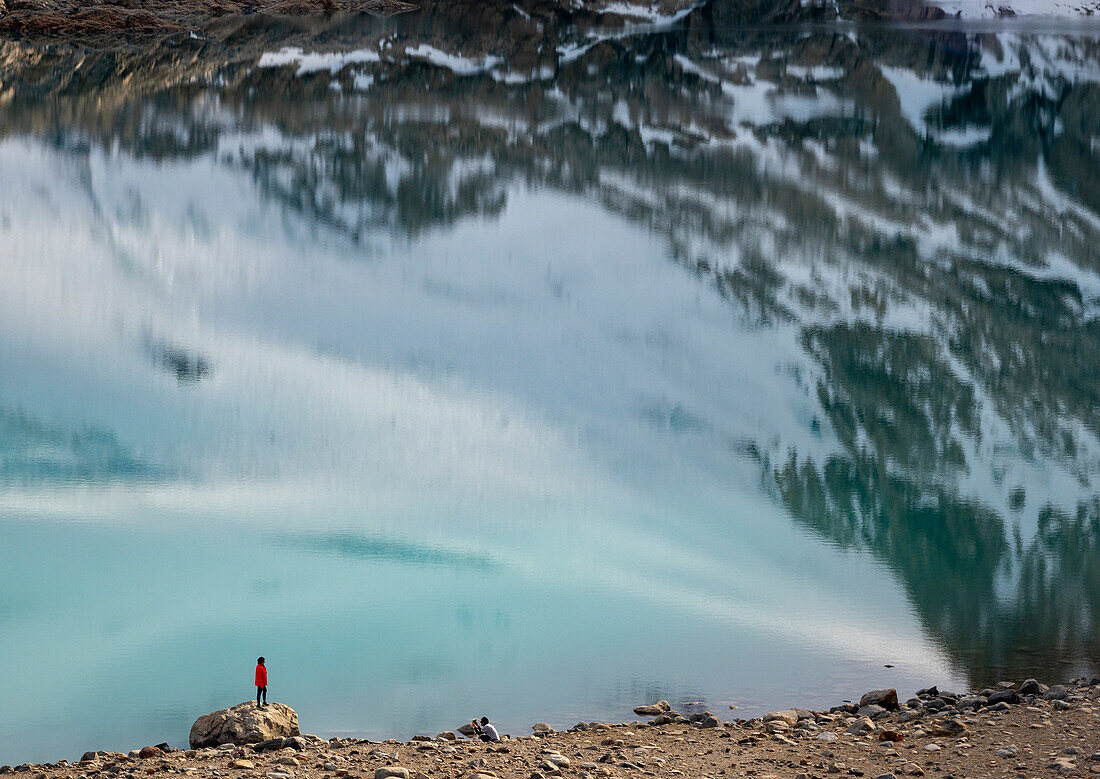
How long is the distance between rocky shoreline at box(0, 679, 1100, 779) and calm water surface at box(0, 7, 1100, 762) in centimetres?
70

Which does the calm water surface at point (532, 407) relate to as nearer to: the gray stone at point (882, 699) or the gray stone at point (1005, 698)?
the gray stone at point (882, 699)

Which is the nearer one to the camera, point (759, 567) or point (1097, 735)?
point (1097, 735)

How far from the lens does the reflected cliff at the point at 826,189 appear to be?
47.8 feet

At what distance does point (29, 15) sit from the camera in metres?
59.9

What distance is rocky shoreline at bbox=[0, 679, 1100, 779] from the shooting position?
777cm

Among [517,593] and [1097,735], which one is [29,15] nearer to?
[517,593]

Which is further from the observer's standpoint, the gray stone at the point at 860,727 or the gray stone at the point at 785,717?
the gray stone at the point at 785,717

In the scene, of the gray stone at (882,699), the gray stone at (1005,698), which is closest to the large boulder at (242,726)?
the gray stone at (882,699)

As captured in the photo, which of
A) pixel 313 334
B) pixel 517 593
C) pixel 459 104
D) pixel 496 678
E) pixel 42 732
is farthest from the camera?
pixel 459 104

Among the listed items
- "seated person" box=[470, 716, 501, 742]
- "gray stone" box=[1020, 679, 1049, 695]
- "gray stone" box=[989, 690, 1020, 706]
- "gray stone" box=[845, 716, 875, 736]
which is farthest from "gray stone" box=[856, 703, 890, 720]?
"seated person" box=[470, 716, 501, 742]

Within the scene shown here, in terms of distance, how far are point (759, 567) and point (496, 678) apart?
12.9 feet

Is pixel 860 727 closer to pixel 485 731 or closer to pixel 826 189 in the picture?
pixel 485 731

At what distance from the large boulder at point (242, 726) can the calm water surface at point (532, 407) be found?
1.71ft

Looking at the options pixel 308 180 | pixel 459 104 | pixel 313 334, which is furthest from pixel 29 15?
pixel 313 334
